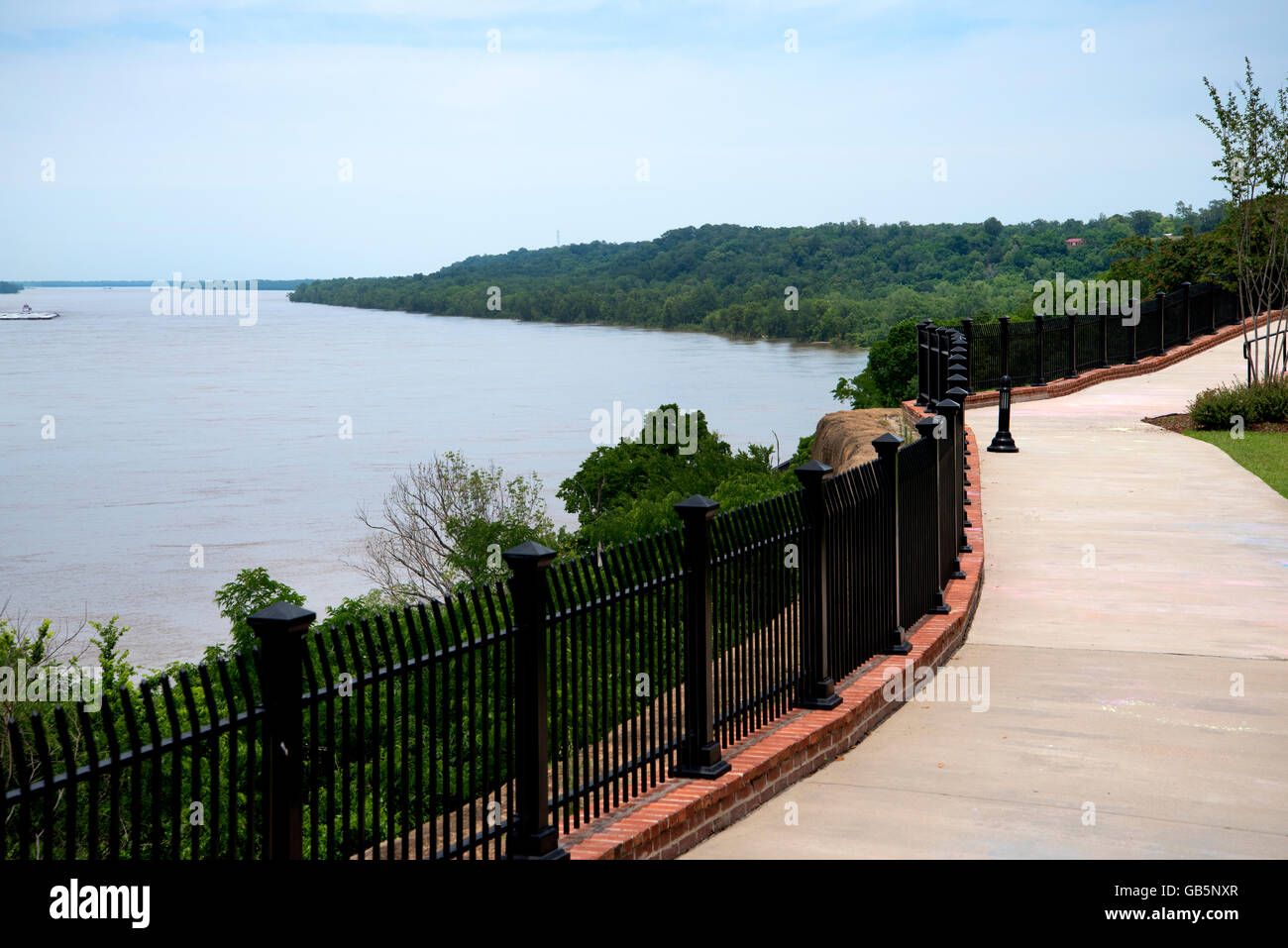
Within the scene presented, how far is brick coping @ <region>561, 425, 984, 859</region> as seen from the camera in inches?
240

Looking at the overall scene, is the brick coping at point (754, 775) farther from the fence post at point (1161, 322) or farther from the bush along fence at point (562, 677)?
the fence post at point (1161, 322)

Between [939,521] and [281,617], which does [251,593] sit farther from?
[281,617]

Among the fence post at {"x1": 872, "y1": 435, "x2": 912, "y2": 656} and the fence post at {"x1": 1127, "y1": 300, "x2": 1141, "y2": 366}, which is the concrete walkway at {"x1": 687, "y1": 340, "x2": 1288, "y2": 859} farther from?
the fence post at {"x1": 1127, "y1": 300, "x2": 1141, "y2": 366}

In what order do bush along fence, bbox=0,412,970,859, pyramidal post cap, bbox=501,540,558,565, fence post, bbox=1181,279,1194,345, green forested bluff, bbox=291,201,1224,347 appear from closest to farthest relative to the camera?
bush along fence, bbox=0,412,970,859, pyramidal post cap, bbox=501,540,558,565, fence post, bbox=1181,279,1194,345, green forested bluff, bbox=291,201,1224,347

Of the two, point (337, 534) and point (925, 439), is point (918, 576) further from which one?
point (337, 534)

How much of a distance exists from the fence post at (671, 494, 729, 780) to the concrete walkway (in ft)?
1.33

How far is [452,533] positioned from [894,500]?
5748cm

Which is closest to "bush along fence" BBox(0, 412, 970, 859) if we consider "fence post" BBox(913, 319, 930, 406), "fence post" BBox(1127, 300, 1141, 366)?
"fence post" BBox(913, 319, 930, 406)

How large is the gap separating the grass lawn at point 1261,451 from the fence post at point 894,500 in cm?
951

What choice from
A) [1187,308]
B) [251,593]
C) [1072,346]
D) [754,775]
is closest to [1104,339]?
[1072,346]

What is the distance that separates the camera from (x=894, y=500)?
9297 mm

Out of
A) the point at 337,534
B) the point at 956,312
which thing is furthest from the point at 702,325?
the point at 337,534

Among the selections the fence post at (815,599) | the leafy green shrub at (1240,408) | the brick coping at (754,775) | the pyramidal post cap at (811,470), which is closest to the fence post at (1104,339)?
the leafy green shrub at (1240,408)
